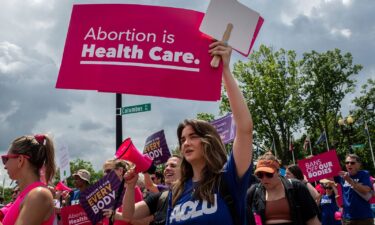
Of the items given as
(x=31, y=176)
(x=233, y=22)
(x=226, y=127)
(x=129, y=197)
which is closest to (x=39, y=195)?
(x=31, y=176)

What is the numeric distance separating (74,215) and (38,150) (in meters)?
2.50

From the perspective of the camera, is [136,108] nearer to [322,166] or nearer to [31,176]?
[322,166]

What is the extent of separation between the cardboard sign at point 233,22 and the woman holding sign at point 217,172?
136 mm

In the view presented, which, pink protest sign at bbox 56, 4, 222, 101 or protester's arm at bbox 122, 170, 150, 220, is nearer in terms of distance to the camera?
pink protest sign at bbox 56, 4, 222, 101

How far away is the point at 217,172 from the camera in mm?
2564

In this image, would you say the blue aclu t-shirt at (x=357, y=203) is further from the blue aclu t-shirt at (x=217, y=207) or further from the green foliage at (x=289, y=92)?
the green foliage at (x=289, y=92)

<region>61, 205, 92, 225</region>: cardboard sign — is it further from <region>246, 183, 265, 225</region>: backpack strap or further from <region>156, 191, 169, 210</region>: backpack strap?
<region>246, 183, 265, 225</region>: backpack strap

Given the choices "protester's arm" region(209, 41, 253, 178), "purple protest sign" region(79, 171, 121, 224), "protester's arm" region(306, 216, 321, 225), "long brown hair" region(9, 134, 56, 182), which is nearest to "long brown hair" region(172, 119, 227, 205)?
"protester's arm" region(209, 41, 253, 178)

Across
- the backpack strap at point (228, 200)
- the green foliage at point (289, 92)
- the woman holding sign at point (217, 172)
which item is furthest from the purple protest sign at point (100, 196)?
the green foliage at point (289, 92)

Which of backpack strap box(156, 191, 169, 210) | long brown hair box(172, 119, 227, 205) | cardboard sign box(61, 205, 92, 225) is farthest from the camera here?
cardboard sign box(61, 205, 92, 225)

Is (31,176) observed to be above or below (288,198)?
above

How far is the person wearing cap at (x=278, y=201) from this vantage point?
4.34m

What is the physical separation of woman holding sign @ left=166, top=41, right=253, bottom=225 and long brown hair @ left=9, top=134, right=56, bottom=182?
1.24m

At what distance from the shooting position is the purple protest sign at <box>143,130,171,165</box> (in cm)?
789
